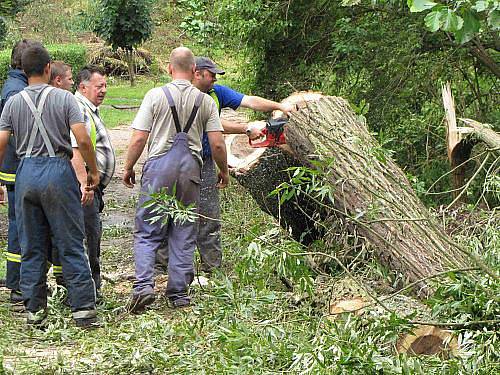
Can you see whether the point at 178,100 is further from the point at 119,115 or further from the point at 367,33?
the point at 119,115

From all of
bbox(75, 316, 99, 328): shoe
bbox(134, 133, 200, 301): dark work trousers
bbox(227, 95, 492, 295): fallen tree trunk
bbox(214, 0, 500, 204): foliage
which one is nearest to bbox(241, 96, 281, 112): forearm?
bbox(227, 95, 492, 295): fallen tree trunk

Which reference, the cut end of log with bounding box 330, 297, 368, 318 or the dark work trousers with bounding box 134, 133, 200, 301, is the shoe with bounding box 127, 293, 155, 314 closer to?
the dark work trousers with bounding box 134, 133, 200, 301

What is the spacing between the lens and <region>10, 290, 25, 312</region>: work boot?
7688mm

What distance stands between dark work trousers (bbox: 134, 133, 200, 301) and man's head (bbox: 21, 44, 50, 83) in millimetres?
1126

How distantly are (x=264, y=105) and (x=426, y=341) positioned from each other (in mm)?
3173

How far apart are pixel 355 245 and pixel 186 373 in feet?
6.47

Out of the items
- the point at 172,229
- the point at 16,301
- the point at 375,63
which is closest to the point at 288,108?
the point at 172,229

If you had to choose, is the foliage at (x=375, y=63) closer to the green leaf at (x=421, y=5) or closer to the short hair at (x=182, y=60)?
the short hair at (x=182, y=60)

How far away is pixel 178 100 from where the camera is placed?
7.49 meters

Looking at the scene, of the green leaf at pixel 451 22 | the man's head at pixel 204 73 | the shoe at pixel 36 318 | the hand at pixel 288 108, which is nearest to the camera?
the green leaf at pixel 451 22

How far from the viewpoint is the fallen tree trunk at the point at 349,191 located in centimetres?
632

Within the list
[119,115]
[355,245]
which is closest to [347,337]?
[355,245]

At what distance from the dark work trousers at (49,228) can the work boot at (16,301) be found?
0.62 meters

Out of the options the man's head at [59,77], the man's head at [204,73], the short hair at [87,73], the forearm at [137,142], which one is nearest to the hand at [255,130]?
the man's head at [204,73]
